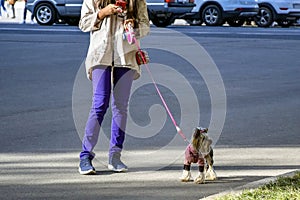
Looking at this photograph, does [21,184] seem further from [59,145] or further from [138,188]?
[59,145]

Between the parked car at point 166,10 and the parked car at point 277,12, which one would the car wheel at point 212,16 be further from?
the parked car at point 277,12

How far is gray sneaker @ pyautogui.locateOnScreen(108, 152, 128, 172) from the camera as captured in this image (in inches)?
288

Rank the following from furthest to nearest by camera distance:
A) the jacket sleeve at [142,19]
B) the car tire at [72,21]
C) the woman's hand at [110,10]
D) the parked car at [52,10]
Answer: the car tire at [72,21], the parked car at [52,10], the jacket sleeve at [142,19], the woman's hand at [110,10]

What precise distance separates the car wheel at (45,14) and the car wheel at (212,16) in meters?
5.52

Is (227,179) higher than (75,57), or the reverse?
(227,179)

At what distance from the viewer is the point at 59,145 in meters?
8.55

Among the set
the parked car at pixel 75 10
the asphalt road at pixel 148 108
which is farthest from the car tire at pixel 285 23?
the asphalt road at pixel 148 108

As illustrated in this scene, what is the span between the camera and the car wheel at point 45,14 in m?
31.0

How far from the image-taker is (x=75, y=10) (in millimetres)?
30359

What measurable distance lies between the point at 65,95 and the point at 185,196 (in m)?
6.01

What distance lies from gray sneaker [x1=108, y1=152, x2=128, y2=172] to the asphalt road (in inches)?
3.9

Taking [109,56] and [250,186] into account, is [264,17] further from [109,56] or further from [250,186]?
[250,186]

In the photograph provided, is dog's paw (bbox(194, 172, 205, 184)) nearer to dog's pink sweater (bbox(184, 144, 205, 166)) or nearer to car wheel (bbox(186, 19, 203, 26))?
dog's pink sweater (bbox(184, 144, 205, 166))

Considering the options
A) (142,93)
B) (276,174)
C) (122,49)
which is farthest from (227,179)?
(142,93)
